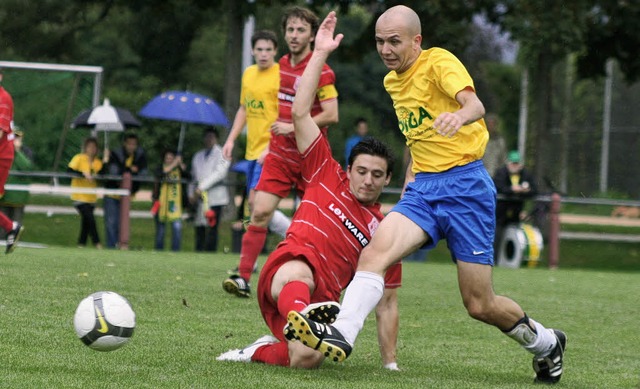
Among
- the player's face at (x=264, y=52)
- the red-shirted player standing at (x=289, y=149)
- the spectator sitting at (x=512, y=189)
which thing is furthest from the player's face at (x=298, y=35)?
the spectator sitting at (x=512, y=189)

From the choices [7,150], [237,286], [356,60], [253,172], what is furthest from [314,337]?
[356,60]

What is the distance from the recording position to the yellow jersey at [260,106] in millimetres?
10953

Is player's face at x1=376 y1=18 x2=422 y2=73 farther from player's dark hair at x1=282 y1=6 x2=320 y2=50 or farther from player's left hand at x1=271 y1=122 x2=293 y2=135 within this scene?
player's dark hair at x1=282 y1=6 x2=320 y2=50

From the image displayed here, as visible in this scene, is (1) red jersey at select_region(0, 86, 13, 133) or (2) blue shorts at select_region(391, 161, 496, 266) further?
(1) red jersey at select_region(0, 86, 13, 133)

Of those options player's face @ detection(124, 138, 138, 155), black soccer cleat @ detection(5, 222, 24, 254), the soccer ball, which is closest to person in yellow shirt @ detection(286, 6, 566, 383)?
the soccer ball

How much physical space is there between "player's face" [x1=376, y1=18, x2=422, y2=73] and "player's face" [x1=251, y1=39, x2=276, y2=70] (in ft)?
15.7

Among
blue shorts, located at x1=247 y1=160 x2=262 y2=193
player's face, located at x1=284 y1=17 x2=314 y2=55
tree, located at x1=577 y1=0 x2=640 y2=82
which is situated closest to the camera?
player's face, located at x1=284 y1=17 x2=314 y2=55

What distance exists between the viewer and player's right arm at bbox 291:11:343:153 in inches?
259

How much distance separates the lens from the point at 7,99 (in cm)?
1191

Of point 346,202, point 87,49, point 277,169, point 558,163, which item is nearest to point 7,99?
point 277,169

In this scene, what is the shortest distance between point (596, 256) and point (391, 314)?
17.5 meters

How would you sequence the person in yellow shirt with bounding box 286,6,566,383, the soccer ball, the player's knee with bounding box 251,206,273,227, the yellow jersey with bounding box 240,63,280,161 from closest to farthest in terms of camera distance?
the soccer ball
the person in yellow shirt with bounding box 286,6,566,383
the player's knee with bounding box 251,206,273,227
the yellow jersey with bounding box 240,63,280,161

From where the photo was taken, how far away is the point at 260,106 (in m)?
11.0

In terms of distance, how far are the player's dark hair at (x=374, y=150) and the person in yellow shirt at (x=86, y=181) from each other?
1208 cm
